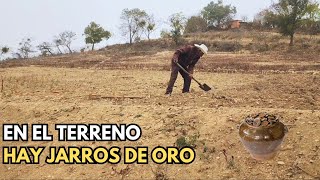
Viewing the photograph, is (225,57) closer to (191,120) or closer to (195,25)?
(191,120)

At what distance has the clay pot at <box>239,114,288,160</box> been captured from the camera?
328 cm

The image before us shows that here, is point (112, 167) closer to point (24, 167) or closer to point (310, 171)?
point (24, 167)

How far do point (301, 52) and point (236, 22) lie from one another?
21.0 metres

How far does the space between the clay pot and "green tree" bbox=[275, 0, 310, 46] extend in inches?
750

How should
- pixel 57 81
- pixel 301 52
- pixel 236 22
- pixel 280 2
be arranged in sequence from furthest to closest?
pixel 236 22, pixel 280 2, pixel 301 52, pixel 57 81

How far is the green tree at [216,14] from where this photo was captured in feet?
136

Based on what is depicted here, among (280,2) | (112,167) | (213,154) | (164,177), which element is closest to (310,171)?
(213,154)

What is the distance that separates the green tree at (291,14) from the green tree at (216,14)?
1996 cm

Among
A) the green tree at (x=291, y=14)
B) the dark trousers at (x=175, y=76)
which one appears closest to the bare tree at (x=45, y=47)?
the green tree at (x=291, y=14)

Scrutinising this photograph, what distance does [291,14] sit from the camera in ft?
68.2

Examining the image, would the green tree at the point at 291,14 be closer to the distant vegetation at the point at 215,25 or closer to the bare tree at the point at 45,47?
the distant vegetation at the point at 215,25

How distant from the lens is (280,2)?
2130 cm

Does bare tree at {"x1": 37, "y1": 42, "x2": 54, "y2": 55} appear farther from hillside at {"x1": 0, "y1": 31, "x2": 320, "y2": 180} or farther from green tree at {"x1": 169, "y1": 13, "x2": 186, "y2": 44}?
hillside at {"x1": 0, "y1": 31, "x2": 320, "y2": 180}

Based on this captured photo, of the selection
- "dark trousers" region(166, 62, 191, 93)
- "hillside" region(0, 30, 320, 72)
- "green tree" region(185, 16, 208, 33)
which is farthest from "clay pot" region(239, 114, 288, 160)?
"green tree" region(185, 16, 208, 33)
